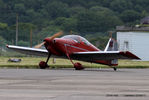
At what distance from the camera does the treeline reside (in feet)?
268

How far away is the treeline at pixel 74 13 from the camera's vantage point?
81562 millimetres

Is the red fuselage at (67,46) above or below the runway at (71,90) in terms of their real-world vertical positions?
above

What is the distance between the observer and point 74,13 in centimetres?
10444

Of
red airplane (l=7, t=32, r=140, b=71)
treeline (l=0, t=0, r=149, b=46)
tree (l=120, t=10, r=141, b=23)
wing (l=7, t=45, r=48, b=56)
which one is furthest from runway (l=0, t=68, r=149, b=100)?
tree (l=120, t=10, r=141, b=23)

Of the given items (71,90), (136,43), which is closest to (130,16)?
(136,43)

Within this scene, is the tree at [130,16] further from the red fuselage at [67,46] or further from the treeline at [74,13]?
the red fuselage at [67,46]

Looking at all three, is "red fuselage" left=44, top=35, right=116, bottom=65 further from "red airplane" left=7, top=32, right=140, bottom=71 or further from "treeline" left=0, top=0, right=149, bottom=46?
"treeline" left=0, top=0, right=149, bottom=46

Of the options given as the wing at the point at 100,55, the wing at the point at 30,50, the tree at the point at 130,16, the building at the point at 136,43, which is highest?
the tree at the point at 130,16

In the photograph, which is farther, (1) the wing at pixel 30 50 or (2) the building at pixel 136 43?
(2) the building at pixel 136 43

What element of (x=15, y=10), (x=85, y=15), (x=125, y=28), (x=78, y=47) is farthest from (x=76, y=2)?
(x=78, y=47)

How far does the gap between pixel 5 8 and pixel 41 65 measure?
7327 cm

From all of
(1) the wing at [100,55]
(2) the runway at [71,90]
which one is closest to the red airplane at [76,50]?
(1) the wing at [100,55]

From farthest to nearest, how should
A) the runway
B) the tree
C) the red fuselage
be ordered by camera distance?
the tree, the red fuselage, the runway

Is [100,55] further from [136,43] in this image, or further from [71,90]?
[136,43]
